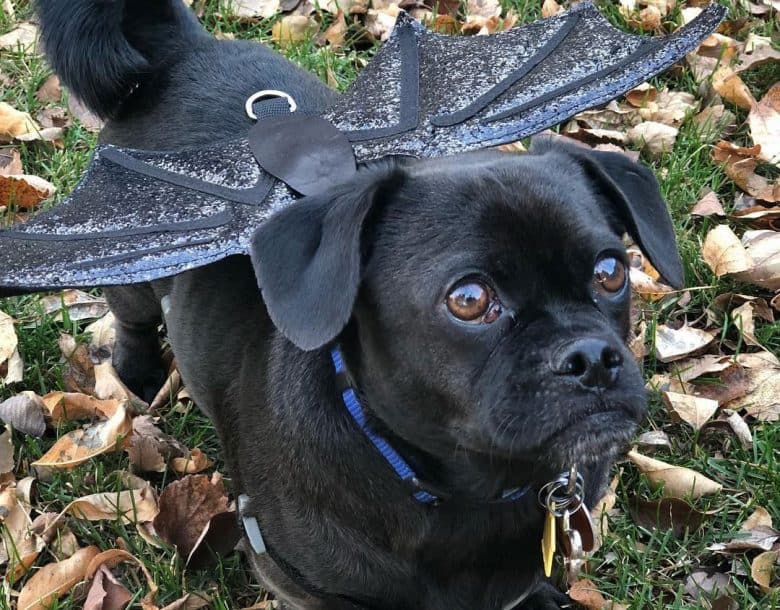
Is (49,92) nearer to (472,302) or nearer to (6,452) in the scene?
(6,452)

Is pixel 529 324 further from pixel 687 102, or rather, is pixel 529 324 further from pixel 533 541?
pixel 687 102

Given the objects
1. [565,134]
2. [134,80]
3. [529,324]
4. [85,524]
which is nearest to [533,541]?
[529,324]

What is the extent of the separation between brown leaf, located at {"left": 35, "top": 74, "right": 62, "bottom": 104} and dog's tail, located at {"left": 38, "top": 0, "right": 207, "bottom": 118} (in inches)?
65.3

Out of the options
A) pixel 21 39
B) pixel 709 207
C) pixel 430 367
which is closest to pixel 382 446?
pixel 430 367

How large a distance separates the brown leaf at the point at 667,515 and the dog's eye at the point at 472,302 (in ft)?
4.46

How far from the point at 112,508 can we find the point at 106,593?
32 cm

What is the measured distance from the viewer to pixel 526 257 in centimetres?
199

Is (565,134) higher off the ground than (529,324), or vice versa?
(529,324)

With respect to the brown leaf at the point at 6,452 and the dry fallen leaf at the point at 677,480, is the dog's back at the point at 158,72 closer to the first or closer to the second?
the brown leaf at the point at 6,452

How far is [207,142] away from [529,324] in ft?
4.70

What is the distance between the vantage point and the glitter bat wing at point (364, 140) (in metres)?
2.33

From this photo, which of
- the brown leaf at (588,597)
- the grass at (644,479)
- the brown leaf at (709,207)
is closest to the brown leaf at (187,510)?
the grass at (644,479)

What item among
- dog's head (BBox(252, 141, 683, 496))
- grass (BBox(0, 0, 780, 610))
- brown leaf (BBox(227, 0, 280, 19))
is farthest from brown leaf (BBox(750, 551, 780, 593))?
brown leaf (BBox(227, 0, 280, 19))

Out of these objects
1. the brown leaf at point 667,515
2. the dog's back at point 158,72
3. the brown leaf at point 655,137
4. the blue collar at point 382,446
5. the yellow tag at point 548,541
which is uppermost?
the dog's back at point 158,72
